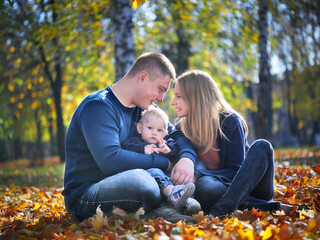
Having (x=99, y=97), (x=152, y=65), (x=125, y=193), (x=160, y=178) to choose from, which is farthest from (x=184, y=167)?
(x=152, y=65)

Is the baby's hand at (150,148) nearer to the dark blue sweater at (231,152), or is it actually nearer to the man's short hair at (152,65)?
the dark blue sweater at (231,152)

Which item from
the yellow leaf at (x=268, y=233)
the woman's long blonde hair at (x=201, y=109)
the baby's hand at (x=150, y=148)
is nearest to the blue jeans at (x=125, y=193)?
the baby's hand at (x=150, y=148)

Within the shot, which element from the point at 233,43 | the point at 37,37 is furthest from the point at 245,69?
the point at 37,37

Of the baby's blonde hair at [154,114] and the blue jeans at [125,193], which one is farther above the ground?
the baby's blonde hair at [154,114]

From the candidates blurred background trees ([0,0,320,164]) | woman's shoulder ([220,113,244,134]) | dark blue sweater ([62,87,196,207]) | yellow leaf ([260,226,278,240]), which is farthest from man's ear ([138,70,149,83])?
blurred background trees ([0,0,320,164])

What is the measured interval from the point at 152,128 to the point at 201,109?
1.91 feet

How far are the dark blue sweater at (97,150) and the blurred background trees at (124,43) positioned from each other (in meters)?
3.48

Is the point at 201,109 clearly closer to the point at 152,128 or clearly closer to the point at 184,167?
the point at 152,128

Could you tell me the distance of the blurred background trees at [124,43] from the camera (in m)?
7.62

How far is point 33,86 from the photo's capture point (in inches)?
469

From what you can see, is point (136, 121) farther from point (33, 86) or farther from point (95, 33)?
point (33, 86)

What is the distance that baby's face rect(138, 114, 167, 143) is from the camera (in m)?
3.54

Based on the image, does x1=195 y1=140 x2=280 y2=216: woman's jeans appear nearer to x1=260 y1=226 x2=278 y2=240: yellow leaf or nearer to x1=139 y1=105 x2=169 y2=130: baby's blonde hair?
x1=260 y1=226 x2=278 y2=240: yellow leaf

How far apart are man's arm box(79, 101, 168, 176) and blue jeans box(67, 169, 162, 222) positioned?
0.42 feet
